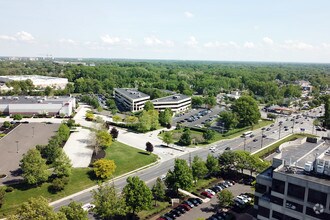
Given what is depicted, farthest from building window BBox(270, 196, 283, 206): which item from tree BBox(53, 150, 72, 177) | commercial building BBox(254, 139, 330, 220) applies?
tree BBox(53, 150, 72, 177)

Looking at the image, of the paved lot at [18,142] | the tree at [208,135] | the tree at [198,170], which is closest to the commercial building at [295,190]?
the tree at [198,170]

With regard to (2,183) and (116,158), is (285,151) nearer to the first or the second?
(116,158)

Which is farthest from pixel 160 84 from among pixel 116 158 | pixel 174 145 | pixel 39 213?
pixel 39 213

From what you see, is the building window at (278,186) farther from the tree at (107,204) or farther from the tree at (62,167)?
the tree at (62,167)

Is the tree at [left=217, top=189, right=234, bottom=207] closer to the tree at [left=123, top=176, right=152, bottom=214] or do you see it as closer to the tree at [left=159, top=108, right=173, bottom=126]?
the tree at [left=123, top=176, right=152, bottom=214]

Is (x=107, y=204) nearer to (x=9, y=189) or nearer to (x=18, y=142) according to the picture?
(x=9, y=189)
